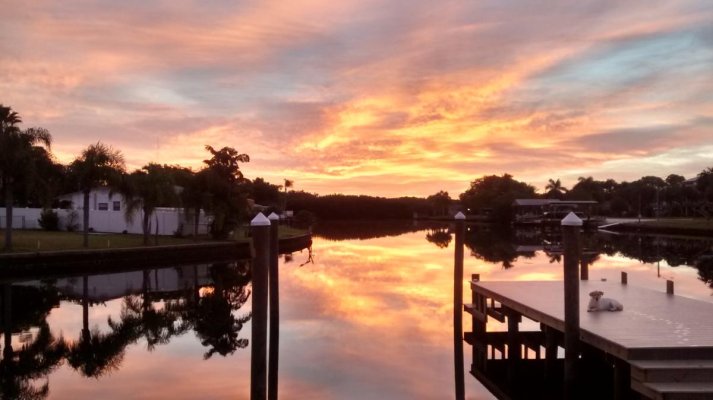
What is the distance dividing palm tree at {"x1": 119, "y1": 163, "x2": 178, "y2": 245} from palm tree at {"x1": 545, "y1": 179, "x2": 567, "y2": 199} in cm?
10648

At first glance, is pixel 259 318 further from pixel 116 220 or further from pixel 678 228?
pixel 678 228

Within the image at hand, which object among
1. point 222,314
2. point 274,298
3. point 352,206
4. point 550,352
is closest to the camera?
point 550,352

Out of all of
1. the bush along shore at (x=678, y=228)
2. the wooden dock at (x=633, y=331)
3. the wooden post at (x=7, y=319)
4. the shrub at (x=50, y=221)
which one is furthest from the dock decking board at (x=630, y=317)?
the bush along shore at (x=678, y=228)

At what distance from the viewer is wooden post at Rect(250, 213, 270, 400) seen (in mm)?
10141

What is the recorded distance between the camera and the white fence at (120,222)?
42312 mm

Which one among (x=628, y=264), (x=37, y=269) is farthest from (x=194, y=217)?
(x=628, y=264)

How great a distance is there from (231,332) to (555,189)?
128 m

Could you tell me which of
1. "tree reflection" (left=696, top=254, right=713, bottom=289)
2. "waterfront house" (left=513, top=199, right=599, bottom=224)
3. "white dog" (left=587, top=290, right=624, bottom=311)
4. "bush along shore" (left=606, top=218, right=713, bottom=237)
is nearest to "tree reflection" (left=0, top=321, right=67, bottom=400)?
"white dog" (left=587, top=290, right=624, bottom=311)

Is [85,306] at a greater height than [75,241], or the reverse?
[75,241]

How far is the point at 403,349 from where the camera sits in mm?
15016

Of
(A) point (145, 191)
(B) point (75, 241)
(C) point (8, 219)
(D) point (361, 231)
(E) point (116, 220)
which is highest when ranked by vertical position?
(A) point (145, 191)

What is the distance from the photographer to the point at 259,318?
33.8 feet

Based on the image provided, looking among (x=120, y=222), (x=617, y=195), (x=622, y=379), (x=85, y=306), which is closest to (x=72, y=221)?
(x=120, y=222)

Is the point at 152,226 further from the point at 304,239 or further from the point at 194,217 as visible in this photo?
the point at 304,239
